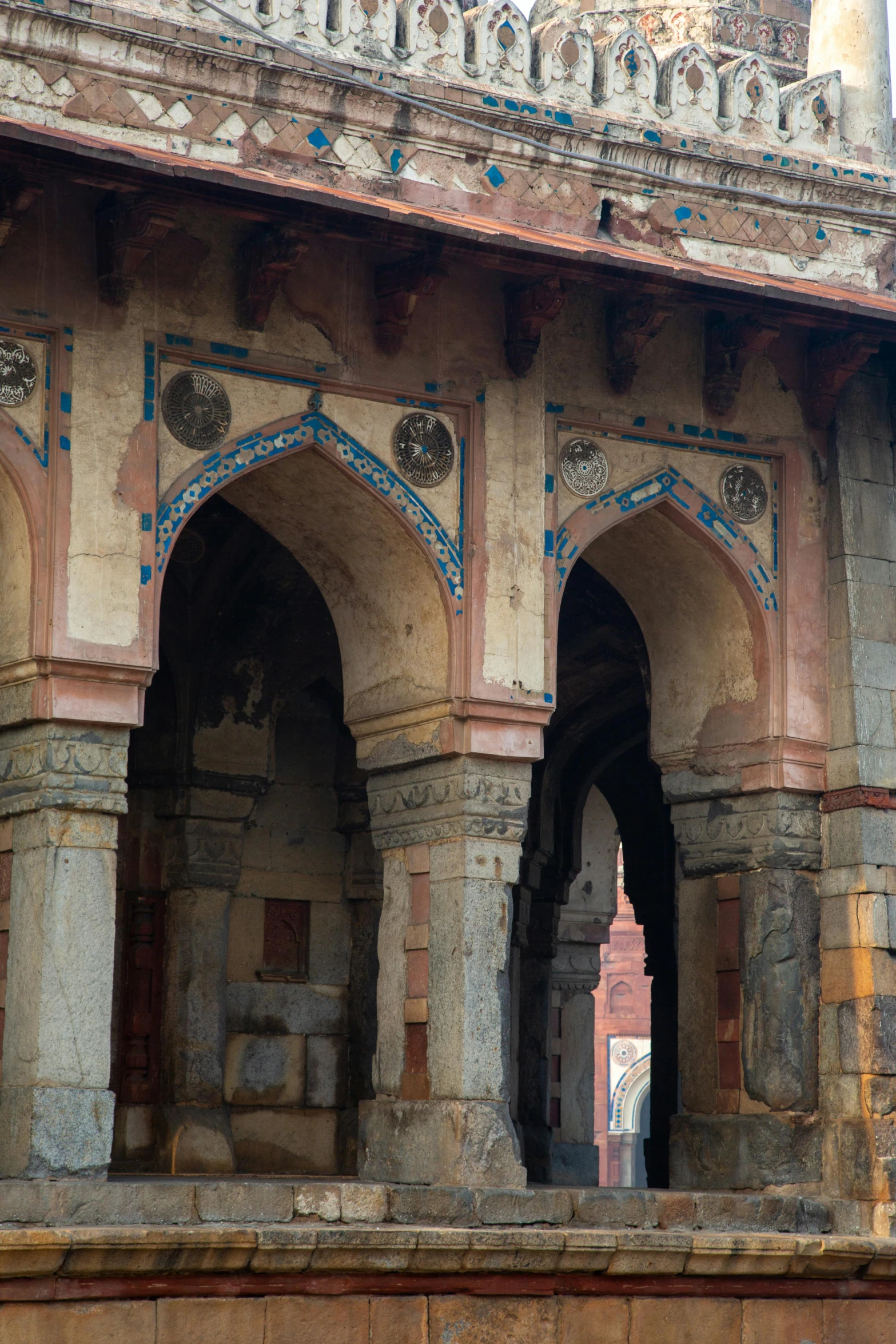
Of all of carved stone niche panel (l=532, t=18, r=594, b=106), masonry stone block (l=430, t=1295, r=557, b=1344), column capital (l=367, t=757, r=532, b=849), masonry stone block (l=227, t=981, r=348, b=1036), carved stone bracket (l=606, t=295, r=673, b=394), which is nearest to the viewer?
masonry stone block (l=430, t=1295, r=557, b=1344)

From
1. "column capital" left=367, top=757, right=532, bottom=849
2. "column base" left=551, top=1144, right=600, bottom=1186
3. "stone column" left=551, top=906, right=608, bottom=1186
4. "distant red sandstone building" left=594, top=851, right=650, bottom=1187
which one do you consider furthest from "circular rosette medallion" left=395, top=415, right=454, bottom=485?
"distant red sandstone building" left=594, top=851, right=650, bottom=1187

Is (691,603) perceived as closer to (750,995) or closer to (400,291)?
(750,995)

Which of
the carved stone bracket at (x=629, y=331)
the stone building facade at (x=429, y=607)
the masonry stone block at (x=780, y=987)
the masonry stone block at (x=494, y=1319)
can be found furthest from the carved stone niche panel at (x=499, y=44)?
the masonry stone block at (x=494, y=1319)

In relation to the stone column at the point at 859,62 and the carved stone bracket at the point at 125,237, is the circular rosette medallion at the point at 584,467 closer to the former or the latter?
the carved stone bracket at the point at 125,237

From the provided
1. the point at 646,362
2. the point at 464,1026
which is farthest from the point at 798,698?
the point at 464,1026

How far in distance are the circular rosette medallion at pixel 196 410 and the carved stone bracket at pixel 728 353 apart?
234 cm

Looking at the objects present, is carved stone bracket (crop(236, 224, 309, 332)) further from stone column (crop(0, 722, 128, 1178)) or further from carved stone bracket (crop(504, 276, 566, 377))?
stone column (crop(0, 722, 128, 1178))

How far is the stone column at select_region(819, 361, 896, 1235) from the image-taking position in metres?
9.39

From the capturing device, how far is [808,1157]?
372 inches

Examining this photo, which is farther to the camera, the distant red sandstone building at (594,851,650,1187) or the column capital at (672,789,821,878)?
the distant red sandstone building at (594,851,650,1187)

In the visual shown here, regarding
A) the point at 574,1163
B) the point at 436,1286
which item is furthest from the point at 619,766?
the point at 436,1286

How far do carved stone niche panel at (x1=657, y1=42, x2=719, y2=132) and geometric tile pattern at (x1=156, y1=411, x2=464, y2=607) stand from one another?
8.51 ft

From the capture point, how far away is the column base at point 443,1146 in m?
8.60

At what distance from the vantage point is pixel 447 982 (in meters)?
8.90
